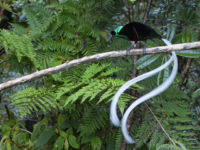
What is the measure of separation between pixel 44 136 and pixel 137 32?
32.2 inches

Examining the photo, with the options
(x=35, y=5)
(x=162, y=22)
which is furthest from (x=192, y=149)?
(x=35, y=5)

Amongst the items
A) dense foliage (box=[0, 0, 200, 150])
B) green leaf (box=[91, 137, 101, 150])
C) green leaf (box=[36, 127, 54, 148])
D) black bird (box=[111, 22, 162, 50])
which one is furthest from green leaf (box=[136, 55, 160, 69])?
green leaf (box=[36, 127, 54, 148])

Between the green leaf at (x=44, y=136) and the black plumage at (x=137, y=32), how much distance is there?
2.37ft

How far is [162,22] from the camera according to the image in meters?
1.74

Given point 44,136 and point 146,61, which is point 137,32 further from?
point 44,136

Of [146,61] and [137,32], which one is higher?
[137,32]

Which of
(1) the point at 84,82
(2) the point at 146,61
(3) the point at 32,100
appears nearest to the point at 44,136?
(3) the point at 32,100

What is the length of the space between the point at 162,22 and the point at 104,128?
1.06 metres

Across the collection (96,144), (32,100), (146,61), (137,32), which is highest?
(137,32)

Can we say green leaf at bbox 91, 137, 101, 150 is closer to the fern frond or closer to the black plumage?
the fern frond

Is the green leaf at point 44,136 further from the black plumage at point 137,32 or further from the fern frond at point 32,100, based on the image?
the black plumage at point 137,32

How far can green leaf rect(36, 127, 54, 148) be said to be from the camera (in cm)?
119

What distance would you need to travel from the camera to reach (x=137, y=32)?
1080 mm

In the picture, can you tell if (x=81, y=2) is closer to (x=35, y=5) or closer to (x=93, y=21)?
(x=93, y=21)
